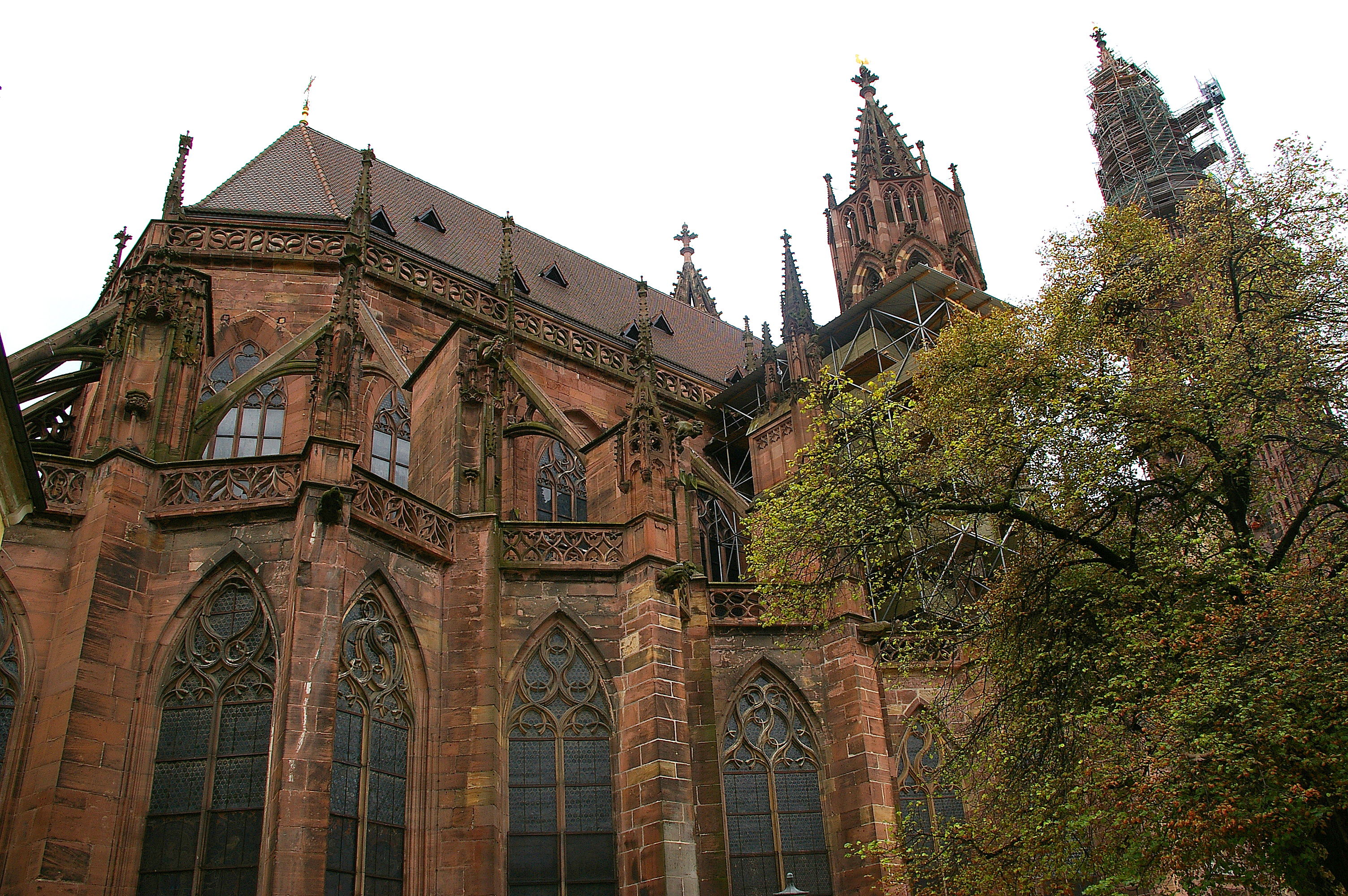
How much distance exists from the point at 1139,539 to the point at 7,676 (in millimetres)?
10669

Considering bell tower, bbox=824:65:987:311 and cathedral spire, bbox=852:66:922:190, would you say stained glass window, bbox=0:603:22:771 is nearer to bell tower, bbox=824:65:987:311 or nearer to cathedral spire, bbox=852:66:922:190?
bell tower, bbox=824:65:987:311

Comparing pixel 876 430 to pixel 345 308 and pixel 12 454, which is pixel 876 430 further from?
pixel 12 454

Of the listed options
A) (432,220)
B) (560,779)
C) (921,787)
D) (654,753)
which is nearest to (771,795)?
(921,787)

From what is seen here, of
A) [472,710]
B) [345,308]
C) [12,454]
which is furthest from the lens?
[345,308]

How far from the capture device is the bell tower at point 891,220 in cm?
2769

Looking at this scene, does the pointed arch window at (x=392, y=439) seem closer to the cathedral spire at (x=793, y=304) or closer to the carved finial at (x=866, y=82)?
the cathedral spire at (x=793, y=304)

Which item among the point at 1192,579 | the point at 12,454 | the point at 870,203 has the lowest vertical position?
the point at 1192,579

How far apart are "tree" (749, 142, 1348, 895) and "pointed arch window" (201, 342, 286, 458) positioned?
8023 mm

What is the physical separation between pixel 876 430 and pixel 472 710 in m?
5.21

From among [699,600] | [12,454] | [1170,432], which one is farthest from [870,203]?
[12,454]

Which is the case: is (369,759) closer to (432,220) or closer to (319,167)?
(319,167)

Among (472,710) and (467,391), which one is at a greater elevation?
(467,391)

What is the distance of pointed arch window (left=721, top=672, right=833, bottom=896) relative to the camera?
44.5 ft

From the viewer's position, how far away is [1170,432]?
10.0 metres
